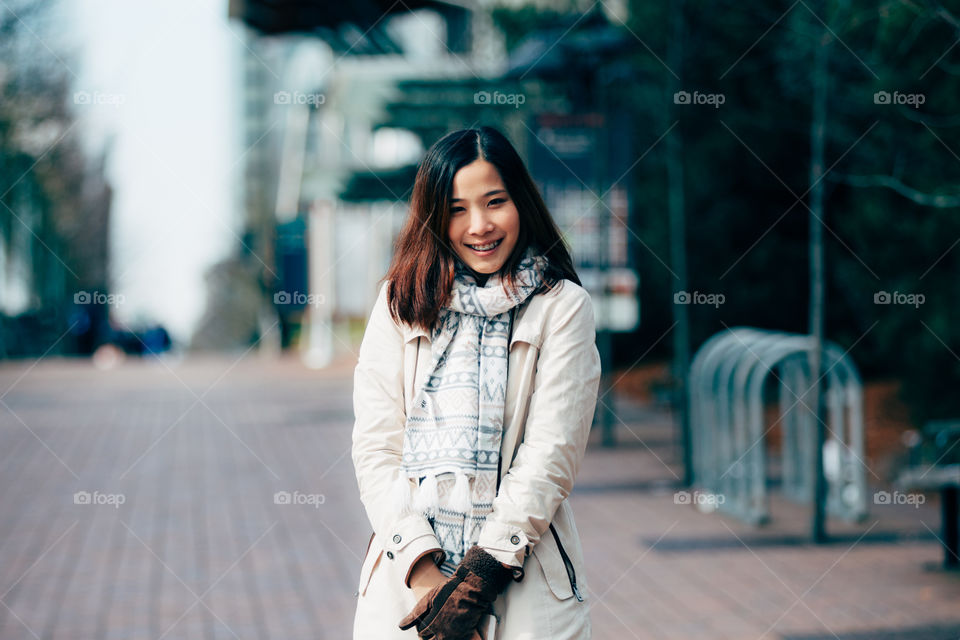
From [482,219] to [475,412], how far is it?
1.41 feet

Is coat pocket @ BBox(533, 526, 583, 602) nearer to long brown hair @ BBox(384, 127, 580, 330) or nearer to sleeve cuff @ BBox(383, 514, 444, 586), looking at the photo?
sleeve cuff @ BBox(383, 514, 444, 586)

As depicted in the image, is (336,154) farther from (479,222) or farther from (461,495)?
(461,495)

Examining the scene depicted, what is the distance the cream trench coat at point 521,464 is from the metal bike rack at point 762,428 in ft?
16.6

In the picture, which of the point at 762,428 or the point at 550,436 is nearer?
the point at 550,436

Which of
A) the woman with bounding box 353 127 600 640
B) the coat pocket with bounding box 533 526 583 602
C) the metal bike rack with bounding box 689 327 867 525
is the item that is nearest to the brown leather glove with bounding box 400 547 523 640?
the woman with bounding box 353 127 600 640

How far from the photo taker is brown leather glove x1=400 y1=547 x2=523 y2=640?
2125mm

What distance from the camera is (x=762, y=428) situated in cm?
757

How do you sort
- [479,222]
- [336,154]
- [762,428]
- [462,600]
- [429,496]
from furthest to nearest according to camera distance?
[336,154] < [762,428] < [479,222] < [429,496] < [462,600]

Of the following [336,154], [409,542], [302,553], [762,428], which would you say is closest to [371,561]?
[409,542]

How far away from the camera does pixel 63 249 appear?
3125cm

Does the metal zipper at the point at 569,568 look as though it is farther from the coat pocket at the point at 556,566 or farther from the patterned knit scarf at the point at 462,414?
the patterned knit scarf at the point at 462,414

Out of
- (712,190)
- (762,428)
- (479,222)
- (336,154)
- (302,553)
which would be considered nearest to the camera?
(479,222)

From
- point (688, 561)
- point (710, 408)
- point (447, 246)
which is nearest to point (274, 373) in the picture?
point (710, 408)

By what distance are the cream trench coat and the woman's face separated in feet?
0.47
